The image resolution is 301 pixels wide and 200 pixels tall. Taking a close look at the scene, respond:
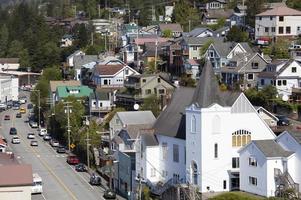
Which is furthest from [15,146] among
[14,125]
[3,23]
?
[3,23]

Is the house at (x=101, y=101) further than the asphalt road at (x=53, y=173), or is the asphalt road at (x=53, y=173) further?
the house at (x=101, y=101)

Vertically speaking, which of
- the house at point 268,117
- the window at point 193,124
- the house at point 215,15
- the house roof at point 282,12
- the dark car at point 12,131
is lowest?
the dark car at point 12,131

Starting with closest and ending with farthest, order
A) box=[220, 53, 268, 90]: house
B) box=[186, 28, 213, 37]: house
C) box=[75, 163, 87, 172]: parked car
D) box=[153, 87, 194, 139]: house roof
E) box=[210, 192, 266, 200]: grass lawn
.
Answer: box=[210, 192, 266, 200]: grass lawn
box=[153, 87, 194, 139]: house roof
box=[75, 163, 87, 172]: parked car
box=[220, 53, 268, 90]: house
box=[186, 28, 213, 37]: house

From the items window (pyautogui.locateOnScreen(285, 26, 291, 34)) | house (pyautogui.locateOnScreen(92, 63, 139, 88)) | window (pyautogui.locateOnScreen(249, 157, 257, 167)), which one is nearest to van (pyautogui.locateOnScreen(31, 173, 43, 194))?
window (pyautogui.locateOnScreen(249, 157, 257, 167))

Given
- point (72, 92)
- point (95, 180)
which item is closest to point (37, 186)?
point (95, 180)

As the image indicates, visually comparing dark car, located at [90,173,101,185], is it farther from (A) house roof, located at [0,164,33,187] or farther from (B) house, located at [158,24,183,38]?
(B) house, located at [158,24,183,38]

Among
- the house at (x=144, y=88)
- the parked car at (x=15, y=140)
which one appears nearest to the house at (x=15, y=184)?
the house at (x=144, y=88)

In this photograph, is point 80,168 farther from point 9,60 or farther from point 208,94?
point 9,60

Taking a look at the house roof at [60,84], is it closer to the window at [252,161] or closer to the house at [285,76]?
the house at [285,76]
